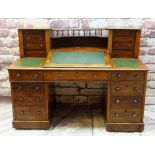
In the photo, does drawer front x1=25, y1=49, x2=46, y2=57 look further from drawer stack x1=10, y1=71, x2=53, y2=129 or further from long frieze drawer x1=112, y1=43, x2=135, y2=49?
long frieze drawer x1=112, y1=43, x2=135, y2=49

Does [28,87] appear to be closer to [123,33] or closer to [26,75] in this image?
[26,75]

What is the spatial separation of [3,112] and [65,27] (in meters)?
1.35

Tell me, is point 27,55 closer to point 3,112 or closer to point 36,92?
point 36,92

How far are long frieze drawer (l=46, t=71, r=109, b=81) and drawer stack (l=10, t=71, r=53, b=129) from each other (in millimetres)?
155

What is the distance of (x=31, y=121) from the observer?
2.95 metres

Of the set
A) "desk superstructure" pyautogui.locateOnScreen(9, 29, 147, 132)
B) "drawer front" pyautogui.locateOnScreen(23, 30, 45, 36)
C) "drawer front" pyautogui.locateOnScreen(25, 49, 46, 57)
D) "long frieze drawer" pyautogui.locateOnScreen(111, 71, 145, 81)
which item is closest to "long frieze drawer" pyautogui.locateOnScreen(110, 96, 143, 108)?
"desk superstructure" pyautogui.locateOnScreen(9, 29, 147, 132)

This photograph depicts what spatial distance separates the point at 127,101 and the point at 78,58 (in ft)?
2.35

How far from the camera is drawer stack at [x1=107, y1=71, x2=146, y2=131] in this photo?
274 cm

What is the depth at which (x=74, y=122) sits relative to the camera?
3.17m

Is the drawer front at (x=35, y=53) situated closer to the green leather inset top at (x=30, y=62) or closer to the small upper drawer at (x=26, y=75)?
the green leather inset top at (x=30, y=62)

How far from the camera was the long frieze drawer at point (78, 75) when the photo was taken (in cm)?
271

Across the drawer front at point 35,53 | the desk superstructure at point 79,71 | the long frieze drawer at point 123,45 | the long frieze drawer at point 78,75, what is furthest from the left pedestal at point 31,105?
the long frieze drawer at point 123,45

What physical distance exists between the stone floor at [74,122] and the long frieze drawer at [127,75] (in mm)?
633
